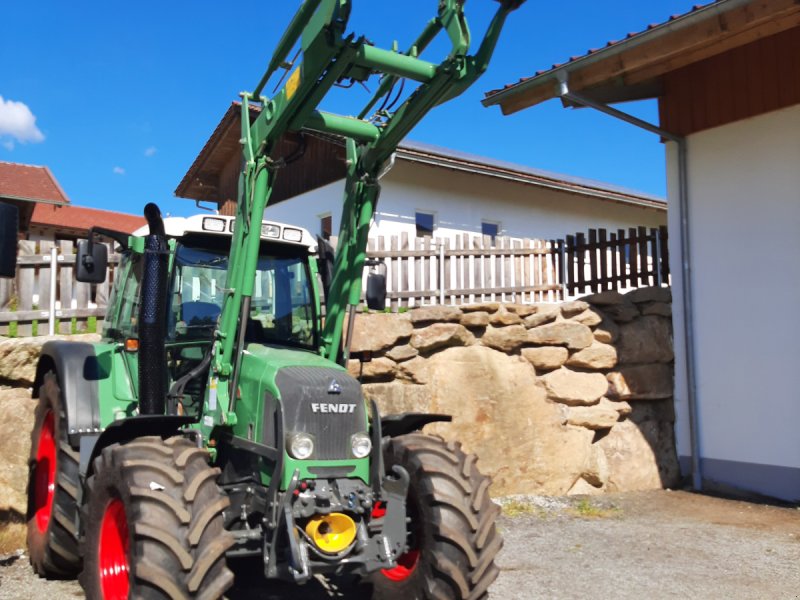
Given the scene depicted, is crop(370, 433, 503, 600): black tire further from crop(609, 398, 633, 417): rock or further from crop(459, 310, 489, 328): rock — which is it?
crop(609, 398, 633, 417): rock

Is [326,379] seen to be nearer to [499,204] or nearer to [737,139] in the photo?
[737,139]

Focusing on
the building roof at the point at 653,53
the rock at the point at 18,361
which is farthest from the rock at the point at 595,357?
the rock at the point at 18,361

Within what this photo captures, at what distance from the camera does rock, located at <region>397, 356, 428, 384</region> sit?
798 cm

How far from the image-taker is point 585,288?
9984 mm

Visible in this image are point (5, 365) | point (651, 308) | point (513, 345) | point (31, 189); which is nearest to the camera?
point (5, 365)

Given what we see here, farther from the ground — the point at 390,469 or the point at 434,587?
the point at 390,469

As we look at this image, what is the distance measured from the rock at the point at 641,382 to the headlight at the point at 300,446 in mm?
5478

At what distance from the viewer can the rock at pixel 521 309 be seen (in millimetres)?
8539

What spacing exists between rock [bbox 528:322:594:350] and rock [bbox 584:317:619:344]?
197 mm

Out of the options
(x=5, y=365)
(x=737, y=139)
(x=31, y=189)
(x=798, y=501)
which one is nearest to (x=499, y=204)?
(x=737, y=139)

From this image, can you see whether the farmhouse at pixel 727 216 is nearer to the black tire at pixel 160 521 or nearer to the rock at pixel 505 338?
the rock at pixel 505 338

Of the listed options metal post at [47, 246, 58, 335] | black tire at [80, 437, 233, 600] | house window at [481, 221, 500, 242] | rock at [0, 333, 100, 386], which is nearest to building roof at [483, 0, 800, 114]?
metal post at [47, 246, 58, 335]

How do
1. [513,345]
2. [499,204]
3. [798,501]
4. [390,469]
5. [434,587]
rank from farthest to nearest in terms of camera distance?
[499,204], [513,345], [798,501], [390,469], [434,587]

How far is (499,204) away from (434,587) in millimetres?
14077
